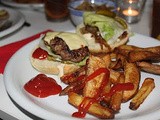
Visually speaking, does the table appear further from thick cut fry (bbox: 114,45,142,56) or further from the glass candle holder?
thick cut fry (bbox: 114,45,142,56)

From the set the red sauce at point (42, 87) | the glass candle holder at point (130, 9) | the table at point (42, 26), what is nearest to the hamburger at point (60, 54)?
the red sauce at point (42, 87)

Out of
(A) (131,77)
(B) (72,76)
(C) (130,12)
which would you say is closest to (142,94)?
(A) (131,77)

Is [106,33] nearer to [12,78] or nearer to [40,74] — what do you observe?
[40,74]

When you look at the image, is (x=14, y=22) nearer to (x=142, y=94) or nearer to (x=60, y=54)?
(x=60, y=54)

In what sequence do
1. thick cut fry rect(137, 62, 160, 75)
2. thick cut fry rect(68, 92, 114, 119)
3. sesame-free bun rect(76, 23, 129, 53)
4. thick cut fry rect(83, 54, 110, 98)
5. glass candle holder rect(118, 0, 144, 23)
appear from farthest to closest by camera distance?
glass candle holder rect(118, 0, 144, 23) < sesame-free bun rect(76, 23, 129, 53) < thick cut fry rect(137, 62, 160, 75) < thick cut fry rect(83, 54, 110, 98) < thick cut fry rect(68, 92, 114, 119)

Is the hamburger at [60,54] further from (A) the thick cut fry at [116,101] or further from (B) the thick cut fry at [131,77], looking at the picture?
(A) the thick cut fry at [116,101]

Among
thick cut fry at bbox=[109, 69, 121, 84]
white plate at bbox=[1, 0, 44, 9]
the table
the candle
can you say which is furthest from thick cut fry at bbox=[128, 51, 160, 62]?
white plate at bbox=[1, 0, 44, 9]
